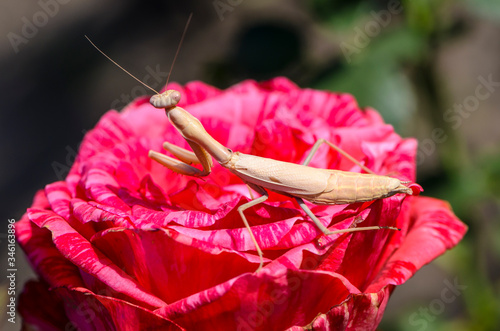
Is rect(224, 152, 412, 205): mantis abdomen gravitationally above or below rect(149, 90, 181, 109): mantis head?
below

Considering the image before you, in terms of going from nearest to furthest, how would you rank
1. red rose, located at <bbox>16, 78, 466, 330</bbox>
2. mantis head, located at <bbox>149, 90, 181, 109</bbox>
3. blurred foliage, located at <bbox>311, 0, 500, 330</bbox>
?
red rose, located at <bbox>16, 78, 466, 330</bbox> < mantis head, located at <bbox>149, 90, 181, 109</bbox> < blurred foliage, located at <bbox>311, 0, 500, 330</bbox>

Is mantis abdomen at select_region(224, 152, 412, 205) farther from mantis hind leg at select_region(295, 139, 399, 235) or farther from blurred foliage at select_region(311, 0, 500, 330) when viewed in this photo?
blurred foliage at select_region(311, 0, 500, 330)

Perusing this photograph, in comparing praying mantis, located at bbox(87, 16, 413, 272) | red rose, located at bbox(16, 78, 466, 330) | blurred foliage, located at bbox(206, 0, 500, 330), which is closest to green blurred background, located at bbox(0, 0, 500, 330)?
blurred foliage, located at bbox(206, 0, 500, 330)

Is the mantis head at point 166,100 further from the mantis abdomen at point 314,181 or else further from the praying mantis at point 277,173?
the mantis abdomen at point 314,181

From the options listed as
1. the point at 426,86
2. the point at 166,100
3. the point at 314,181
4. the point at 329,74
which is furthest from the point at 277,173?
the point at 426,86

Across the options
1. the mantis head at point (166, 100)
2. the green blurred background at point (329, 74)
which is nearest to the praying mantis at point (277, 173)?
the mantis head at point (166, 100)

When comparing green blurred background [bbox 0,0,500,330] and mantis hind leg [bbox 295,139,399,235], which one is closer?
mantis hind leg [bbox 295,139,399,235]

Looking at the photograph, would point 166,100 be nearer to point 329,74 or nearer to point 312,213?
point 312,213

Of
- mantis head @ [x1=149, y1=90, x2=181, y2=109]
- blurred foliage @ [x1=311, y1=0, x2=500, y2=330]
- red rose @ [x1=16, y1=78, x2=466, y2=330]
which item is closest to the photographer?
red rose @ [x1=16, y1=78, x2=466, y2=330]
